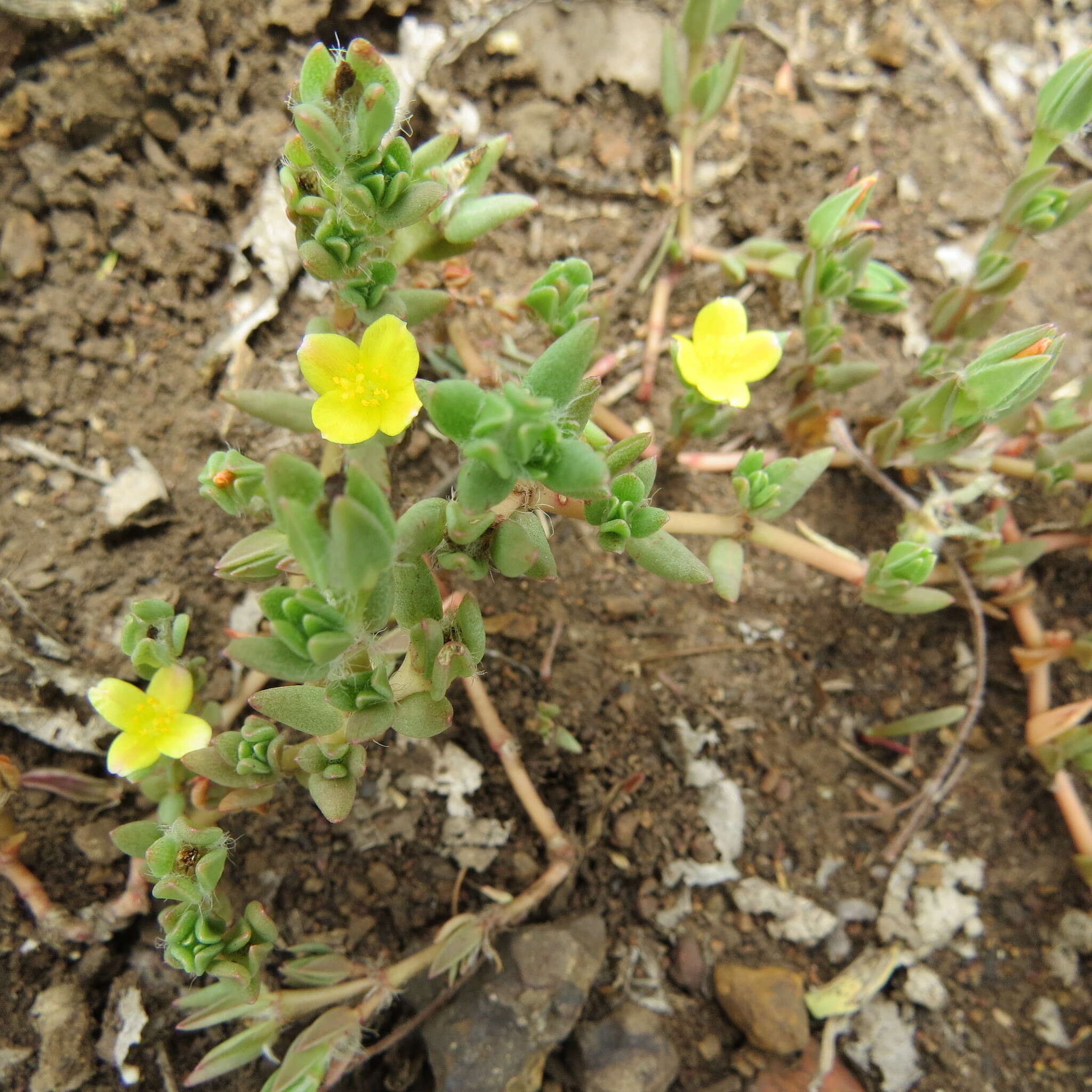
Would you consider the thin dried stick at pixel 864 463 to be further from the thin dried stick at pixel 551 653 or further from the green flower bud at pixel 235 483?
the green flower bud at pixel 235 483

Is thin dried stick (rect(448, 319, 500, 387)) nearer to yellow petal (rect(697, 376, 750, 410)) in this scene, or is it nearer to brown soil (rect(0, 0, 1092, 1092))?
brown soil (rect(0, 0, 1092, 1092))

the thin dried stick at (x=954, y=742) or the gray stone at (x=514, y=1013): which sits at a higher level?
the thin dried stick at (x=954, y=742)

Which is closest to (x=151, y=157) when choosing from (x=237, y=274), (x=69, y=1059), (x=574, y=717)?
(x=237, y=274)

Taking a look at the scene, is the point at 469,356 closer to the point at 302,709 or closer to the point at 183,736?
the point at 302,709

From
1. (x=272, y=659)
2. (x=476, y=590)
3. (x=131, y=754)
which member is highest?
(x=272, y=659)

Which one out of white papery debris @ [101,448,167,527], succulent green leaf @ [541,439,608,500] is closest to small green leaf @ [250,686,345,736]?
succulent green leaf @ [541,439,608,500]

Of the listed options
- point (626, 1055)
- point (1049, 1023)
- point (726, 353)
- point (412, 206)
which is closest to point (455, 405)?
point (412, 206)

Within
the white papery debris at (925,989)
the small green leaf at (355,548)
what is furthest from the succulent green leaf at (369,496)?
the white papery debris at (925,989)
